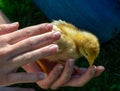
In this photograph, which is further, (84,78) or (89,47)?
(84,78)

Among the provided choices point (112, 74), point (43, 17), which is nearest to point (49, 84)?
point (112, 74)

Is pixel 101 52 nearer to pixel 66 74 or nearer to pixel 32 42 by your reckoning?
pixel 66 74

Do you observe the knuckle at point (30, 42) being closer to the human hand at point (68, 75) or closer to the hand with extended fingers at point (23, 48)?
the hand with extended fingers at point (23, 48)

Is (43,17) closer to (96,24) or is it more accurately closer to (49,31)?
(96,24)

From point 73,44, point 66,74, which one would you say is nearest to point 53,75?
point 66,74

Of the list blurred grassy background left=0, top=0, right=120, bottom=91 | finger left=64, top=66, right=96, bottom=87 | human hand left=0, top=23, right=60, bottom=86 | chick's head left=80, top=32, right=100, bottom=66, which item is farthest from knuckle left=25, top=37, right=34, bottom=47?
blurred grassy background left=0, top=0, right=120, bottom=91

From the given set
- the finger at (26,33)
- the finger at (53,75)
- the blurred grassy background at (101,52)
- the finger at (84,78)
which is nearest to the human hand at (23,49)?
the finger at (26,33)

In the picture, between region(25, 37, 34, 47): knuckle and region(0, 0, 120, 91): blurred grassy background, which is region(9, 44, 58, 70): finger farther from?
region(0, 0, 120, 91): blurred grassy background
